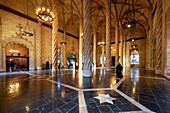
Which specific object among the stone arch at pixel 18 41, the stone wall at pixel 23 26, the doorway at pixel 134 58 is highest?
the stone wall at pixel 23 26

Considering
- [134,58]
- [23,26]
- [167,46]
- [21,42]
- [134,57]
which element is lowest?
[134,58]

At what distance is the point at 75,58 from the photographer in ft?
94.5

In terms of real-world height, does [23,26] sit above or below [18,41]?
above

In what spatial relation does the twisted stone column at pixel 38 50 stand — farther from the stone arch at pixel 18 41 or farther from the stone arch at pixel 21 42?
the stone arch at pixel 18 41

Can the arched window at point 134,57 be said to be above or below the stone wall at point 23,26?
below

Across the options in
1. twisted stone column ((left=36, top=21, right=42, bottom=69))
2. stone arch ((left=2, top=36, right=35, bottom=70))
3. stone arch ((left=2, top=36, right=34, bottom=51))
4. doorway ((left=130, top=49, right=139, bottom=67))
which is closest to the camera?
stone arch ((left=2, top=36, right=35, bottom=70))

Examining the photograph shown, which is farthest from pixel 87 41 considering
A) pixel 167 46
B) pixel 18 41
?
pixel 18 41

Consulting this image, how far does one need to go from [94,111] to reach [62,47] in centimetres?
2341

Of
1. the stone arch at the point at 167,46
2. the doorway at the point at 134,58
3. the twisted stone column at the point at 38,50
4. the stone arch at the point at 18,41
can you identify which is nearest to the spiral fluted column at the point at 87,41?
the stone arch at the point at 167,46

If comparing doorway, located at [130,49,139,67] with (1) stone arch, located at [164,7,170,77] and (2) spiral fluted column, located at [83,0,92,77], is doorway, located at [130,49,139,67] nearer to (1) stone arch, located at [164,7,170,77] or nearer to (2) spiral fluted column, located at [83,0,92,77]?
(1) stone arch, located at [164,7,170,77]

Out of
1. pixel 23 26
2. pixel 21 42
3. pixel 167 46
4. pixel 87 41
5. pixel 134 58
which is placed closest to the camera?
pixel 167 46

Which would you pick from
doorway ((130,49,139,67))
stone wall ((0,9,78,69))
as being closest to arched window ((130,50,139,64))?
doorway ((130,49,139,67))

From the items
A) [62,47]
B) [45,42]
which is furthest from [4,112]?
[62,47]

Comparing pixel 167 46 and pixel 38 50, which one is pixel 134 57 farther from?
pixel 38 50
